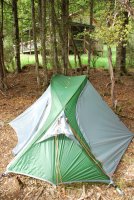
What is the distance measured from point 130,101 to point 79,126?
4.41m

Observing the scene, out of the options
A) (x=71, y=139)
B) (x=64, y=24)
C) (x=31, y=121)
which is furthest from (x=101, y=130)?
(x=64, y=24)

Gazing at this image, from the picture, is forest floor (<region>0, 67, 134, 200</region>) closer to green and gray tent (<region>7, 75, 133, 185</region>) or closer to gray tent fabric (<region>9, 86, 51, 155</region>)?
green and gray tent (<region>7, 75, 133, 185</region>)

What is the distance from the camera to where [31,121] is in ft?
22.6

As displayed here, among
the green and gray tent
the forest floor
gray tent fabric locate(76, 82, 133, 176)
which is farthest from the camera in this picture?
gray tent fabric locate(76, 82, 133, 176)

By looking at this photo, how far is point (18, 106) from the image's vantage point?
920 centimetres

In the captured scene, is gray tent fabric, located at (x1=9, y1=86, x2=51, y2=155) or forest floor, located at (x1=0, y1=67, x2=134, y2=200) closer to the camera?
forest floor, located at (x1=0, y1=67, x2=134, y2=200)

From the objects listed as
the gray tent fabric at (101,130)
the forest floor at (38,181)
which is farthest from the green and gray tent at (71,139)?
the forest floor at (38,181)

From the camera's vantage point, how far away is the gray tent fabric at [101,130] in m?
5.79

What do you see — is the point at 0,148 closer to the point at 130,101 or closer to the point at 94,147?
the point at 94,147

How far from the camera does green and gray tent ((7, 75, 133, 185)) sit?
530 centimetres

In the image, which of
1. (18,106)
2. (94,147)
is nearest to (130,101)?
(18,106)

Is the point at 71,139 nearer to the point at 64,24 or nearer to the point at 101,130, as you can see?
the point at 101,130

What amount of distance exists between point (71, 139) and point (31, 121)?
5.72ft

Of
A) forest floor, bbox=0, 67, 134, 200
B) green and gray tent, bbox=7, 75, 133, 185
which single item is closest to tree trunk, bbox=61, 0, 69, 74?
forest floor, bbox=0, 67, 134, 200
